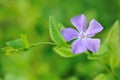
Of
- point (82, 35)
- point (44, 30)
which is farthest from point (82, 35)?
point (44, 30)

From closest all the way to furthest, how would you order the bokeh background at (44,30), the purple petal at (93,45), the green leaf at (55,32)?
1. the purple petal at (93,45)
2. the green leaf at (55,32)
3. the bokeh background at (44,30)

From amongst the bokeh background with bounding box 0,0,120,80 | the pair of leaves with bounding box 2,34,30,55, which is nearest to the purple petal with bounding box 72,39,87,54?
the pair of leaves with bounding box 2,34,30,55

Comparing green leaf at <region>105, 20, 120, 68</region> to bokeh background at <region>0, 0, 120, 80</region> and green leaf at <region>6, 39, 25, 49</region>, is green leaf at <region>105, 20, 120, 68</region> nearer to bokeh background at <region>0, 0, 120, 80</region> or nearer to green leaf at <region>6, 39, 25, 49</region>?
green leaf at <region>6, 39, 25, 49</region>

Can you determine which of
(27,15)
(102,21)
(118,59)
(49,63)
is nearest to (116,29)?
(118,59)

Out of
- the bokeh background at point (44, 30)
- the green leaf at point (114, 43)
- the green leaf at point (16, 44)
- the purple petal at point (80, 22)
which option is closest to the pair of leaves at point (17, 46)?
the green leaf at point (16, 44)

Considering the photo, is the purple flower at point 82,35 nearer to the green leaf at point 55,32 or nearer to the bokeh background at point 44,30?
the green leaf at point 55,32

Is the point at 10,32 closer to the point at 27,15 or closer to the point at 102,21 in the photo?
the point at 27,15

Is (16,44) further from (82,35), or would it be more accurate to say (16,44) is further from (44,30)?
(44,30)
